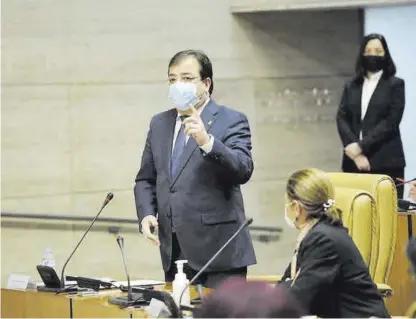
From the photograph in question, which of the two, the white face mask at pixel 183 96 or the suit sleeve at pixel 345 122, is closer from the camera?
the white face mask at pixel 183 96

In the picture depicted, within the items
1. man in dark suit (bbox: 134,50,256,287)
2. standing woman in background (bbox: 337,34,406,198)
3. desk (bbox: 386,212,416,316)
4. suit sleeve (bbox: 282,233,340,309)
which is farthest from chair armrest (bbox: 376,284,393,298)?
standing woman in background (bbox: 337,34,406,198)

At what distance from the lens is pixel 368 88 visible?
6160 millimetres

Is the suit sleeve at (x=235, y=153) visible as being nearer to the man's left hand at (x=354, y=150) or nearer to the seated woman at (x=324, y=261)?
the seated woman at (x=324, y=261)

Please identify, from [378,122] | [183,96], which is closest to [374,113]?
[378,122]

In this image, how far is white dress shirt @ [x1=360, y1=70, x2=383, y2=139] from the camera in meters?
6.13

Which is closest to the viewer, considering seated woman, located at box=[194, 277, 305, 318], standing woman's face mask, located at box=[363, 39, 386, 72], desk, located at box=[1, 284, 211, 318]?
seated woman, located at box=[194, 277, 305, 318]

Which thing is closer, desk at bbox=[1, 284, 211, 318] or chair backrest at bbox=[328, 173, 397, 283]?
desk at bbox=[1, 284, 211, 318]

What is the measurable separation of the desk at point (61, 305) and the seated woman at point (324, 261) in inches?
16.3

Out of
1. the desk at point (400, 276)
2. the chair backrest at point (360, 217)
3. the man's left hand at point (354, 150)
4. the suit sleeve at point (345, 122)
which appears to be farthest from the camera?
the suit sleeve at point (345, 122)

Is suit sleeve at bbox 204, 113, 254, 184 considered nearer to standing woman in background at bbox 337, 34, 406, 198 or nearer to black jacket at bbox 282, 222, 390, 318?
black jacket at bbox 282, 222, 390, 318

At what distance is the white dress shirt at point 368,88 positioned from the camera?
241 inches

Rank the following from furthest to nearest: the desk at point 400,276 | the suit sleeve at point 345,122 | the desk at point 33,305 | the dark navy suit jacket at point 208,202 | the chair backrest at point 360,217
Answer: the suit sleeve at point 345,122 < the desk at point 400,276 < the chair backrest at point 360,217 < the dark navy suit jacket at point 208,202 < the desk at point 33,305

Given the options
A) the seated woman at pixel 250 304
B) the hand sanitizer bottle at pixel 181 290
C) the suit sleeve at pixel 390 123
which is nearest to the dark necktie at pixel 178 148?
the hand sanitizer bottle at pixel 181 290

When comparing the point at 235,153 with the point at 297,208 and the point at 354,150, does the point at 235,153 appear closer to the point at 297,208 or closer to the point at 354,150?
the point at 297,208
